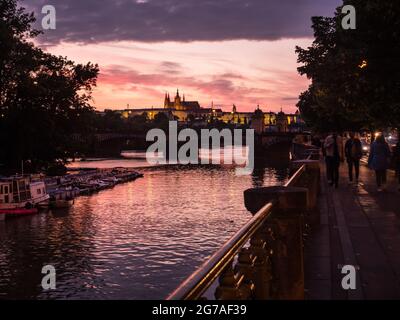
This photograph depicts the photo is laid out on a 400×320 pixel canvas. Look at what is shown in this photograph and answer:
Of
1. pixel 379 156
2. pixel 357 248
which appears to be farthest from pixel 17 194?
pixel 357 248

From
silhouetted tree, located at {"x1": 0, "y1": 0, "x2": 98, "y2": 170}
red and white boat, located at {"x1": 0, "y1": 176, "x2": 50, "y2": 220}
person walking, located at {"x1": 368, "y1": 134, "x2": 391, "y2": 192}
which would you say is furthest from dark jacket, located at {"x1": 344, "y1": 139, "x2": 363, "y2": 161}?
red and white boat, located at {"x1": 0, "y1": 176, "x2": 50, "y2": 220}

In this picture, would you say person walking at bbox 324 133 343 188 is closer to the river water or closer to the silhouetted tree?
the river water

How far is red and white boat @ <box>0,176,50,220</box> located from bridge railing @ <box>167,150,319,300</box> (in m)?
43.9

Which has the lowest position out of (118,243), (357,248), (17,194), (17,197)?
(118,243)

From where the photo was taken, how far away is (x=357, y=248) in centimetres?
876

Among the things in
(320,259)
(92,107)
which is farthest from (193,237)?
(320,259)

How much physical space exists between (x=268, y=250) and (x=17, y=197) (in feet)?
157

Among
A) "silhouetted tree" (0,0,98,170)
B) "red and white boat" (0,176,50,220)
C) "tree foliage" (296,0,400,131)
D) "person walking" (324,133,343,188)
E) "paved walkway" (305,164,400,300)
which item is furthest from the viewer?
"red and white boat" (0,176,50,220)

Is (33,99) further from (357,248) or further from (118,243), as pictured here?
(357,248)

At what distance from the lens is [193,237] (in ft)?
116

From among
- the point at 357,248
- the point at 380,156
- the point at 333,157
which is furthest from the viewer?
the point at 333,157

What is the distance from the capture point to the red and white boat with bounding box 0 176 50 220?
47.5 metres

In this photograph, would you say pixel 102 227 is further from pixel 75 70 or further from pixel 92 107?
pixel 75 70

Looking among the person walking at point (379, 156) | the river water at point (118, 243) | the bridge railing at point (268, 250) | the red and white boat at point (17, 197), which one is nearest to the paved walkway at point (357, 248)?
the bridge railing at point (268, 250)
